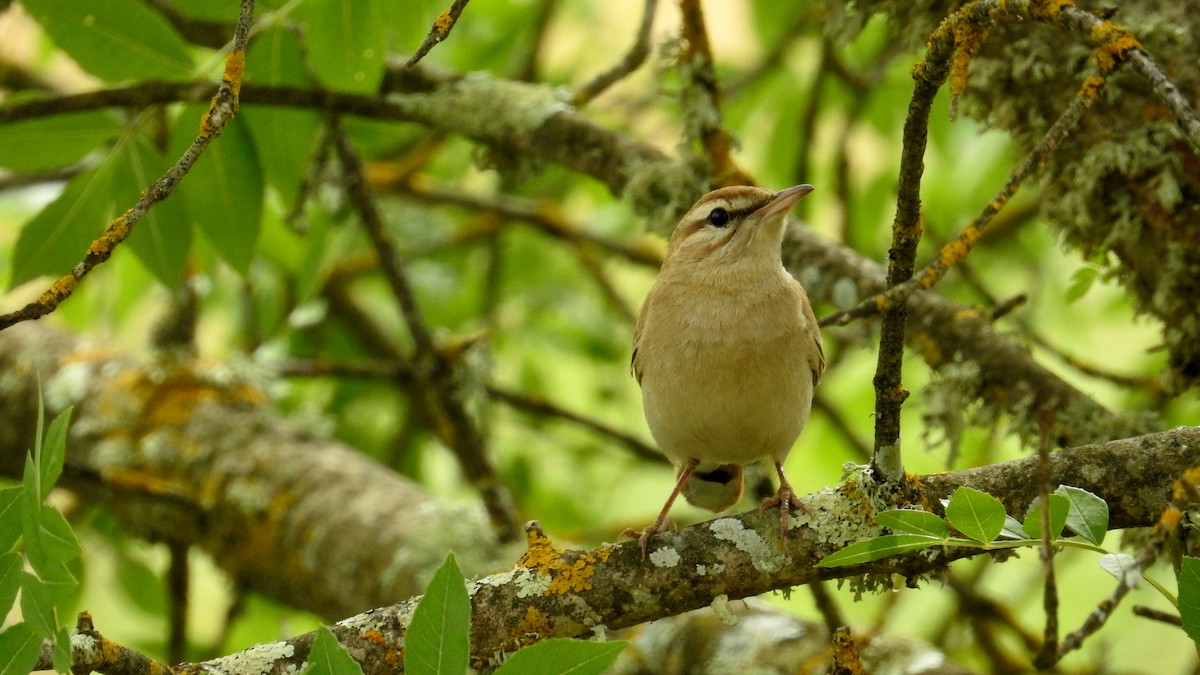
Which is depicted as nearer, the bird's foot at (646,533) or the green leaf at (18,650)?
the green leaf at (18,650)

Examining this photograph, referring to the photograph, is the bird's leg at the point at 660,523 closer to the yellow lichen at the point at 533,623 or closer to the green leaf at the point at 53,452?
the yellow lichen at the point at 533,623

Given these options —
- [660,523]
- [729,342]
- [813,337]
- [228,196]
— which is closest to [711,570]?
[660,523]

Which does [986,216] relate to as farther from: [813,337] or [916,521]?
[813,337]

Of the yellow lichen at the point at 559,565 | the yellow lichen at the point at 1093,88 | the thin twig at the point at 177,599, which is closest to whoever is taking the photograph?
the yellow lichen at the point at 1093,88

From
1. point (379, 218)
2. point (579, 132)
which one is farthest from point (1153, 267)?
point (379, 218)

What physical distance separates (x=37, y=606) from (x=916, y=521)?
5.37ft

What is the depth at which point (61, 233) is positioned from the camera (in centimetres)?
384

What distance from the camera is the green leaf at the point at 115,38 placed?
3701mm

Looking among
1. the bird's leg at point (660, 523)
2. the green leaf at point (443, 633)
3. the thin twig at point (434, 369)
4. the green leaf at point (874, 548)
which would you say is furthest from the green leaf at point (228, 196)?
the green leaf at point (874, 548)

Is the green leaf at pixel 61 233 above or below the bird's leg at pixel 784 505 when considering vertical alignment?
above

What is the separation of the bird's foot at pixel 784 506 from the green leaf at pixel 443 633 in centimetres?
109

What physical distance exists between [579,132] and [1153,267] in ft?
7.20

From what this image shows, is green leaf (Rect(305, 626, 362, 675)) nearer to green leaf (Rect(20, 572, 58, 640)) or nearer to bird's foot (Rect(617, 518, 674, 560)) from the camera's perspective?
green leaf (Rect(20, 572, 58, 640))

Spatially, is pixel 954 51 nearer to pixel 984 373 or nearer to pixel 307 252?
pixel 984 373
